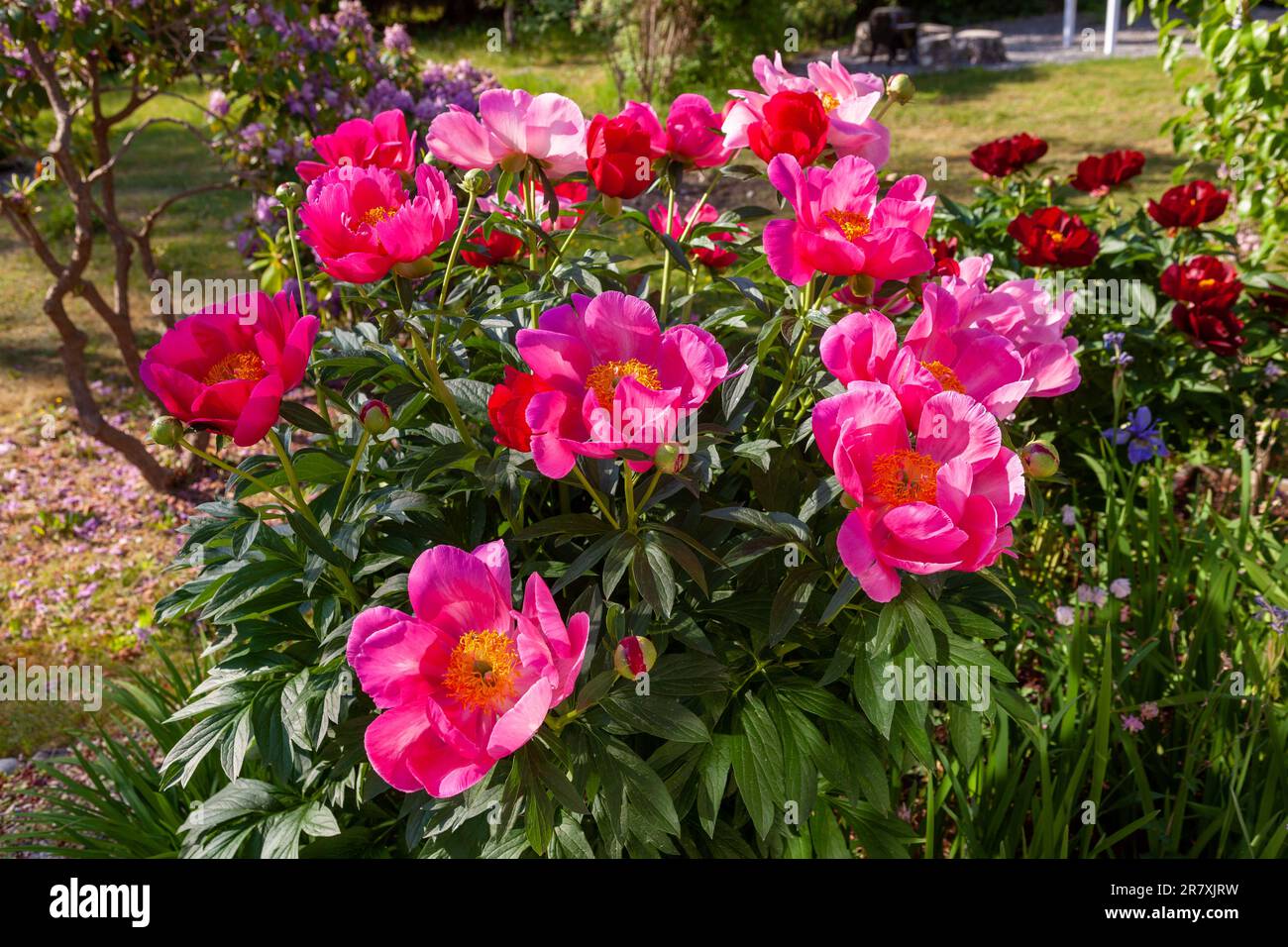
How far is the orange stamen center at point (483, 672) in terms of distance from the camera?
1.05 m

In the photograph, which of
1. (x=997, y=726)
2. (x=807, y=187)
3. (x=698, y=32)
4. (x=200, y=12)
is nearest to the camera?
(x=807, y=187)

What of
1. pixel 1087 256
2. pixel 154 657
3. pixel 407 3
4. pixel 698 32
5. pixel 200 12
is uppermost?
pixel 407 3

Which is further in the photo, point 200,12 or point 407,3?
point 407,3

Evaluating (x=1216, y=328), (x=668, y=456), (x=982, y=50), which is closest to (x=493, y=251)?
(x=668, y=456)

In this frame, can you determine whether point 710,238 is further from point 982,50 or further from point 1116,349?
point 982,50

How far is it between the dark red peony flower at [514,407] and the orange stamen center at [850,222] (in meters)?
0.43

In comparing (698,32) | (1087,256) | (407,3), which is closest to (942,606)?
(1087,256)

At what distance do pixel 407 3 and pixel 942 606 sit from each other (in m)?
15.1

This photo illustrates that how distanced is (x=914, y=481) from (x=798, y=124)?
0.59 metres

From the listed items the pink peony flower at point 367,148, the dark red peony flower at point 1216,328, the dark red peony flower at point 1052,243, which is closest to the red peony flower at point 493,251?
the pink peony flower at point 367,148

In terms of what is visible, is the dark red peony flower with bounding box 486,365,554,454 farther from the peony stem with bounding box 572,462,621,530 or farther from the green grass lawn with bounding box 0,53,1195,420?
the green grass lawn with bounding box 0,53,1195,420

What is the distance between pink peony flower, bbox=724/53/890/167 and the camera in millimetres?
1467
